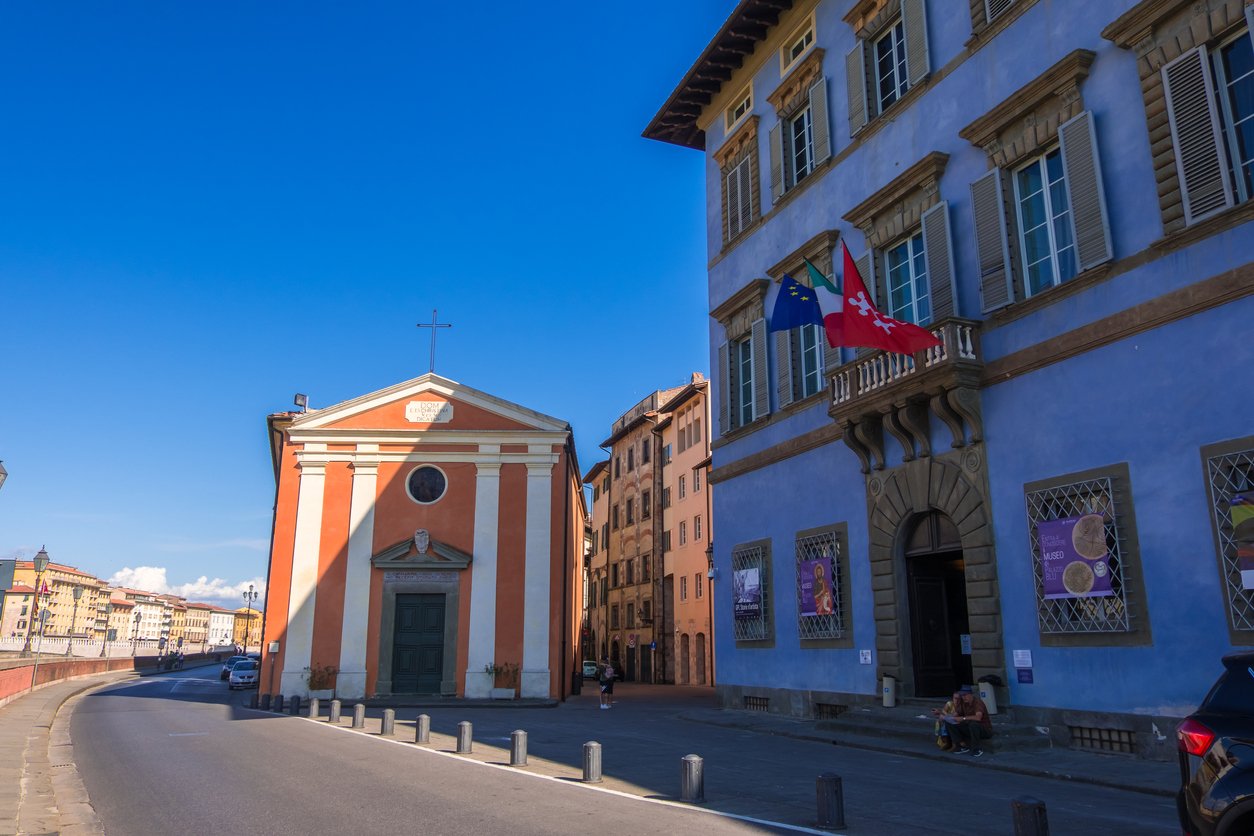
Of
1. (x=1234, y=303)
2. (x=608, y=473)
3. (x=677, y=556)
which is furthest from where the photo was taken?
(x=608, y=473)

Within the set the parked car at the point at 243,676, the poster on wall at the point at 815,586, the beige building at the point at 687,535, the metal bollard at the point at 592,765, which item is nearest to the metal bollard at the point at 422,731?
the metal bollard at the point at 592,765

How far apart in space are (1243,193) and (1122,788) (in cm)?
751

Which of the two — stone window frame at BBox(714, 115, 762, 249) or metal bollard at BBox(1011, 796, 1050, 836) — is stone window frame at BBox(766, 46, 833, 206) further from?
metal bollard at BBox(1011, 796, 1050, 836)

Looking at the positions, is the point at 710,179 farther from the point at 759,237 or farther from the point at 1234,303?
the point at 1234,303

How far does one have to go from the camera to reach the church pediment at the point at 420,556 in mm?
30703

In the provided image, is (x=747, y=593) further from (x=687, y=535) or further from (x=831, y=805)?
(x=687, y=535)

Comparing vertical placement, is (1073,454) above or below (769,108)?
below

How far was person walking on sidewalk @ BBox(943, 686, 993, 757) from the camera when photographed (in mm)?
13508

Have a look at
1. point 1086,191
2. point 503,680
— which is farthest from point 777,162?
point 503,680

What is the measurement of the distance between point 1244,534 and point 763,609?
1149 cm

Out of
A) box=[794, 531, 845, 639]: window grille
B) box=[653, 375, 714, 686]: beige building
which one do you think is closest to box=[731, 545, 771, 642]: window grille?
box=[794, 531, 845, 639]: window grille

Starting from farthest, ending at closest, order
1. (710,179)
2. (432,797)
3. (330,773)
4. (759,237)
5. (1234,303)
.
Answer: (710,179), (759,237), (330,773), (1234,303), (432,797)

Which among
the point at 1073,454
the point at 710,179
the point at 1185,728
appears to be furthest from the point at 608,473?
the point at 1185,728

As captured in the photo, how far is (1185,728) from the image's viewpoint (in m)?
5.64
